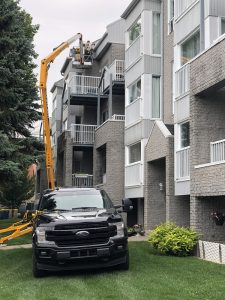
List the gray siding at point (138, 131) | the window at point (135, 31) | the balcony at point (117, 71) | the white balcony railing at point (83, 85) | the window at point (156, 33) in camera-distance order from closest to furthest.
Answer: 1. the gray siding at point (138, 131)
2. the window at point (156, 33)
3. the window at point (135, 31)
4. the balcony at point (117, 71)
5. the white balcony railing at point (83, 85)

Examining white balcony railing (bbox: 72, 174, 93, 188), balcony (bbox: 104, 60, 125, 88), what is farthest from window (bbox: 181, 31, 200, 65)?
white balcony railing (bbox: 72, 174, 93, 188)

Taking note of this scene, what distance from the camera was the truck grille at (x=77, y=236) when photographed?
34.6 ft

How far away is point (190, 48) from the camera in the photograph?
18.3 m

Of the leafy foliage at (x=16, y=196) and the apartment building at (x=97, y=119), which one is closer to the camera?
the apartment building at (x=97, y=119)

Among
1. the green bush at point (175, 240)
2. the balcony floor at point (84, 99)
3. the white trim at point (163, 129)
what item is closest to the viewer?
the green bush at point (175, 240)

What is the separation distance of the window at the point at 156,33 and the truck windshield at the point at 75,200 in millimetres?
11418

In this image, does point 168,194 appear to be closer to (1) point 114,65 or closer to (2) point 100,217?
(2) point 100,217

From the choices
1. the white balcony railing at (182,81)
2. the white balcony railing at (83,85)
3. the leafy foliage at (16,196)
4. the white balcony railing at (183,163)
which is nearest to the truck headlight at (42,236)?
the white balcony railing at (183,163)

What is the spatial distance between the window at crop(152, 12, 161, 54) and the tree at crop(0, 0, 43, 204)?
5.82 metres

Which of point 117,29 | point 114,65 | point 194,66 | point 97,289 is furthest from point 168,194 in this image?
point 117,29

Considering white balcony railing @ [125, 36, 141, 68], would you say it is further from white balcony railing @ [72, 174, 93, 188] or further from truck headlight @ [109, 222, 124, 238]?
truck headlight @ [109, 222, 124, 238]

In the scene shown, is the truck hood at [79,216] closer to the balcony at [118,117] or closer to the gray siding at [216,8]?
the gray siding at [216,8]

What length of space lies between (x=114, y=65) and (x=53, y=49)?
4100 mm

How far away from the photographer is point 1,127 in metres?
22.2
